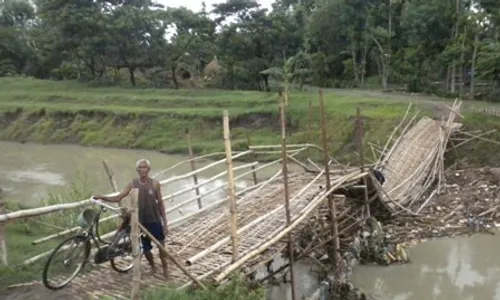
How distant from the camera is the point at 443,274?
9055 mm

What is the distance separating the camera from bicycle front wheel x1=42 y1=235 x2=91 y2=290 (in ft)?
18.2

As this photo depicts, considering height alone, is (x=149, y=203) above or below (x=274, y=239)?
above

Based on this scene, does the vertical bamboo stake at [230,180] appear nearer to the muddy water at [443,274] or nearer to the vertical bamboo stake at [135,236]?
the vertical bamboo stake at [135,236]

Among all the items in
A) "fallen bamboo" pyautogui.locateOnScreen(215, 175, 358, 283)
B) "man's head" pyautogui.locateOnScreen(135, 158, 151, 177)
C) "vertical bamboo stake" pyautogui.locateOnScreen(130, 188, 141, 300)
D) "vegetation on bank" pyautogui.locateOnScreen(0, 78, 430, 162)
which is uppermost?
"man's head" pyautogui.locateOnScreen(135, 158, 151, 177)

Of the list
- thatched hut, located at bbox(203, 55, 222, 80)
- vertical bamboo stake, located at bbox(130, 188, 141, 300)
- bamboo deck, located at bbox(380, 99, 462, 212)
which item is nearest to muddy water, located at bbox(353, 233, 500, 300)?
bamboo deck, located at bbox(380, 99, 462, 212)

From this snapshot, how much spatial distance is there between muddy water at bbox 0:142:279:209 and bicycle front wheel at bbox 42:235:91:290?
25.7ft

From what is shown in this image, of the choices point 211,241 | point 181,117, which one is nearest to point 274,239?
point 211,241

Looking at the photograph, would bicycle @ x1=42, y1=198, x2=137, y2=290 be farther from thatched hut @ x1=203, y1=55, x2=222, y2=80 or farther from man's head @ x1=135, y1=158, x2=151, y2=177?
thatched hut @ x1=203, y1=55, x2=222, y2=80

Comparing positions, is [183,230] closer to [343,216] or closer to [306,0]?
[343,216]

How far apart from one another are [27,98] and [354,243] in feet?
82.3

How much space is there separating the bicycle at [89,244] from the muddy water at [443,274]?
441 centimetres

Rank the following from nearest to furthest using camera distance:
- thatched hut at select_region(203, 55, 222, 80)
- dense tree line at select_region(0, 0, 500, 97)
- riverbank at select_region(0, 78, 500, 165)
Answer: riverbank at select_region(0, 78, 500, 165), dense tree line at select_region(0, 0, 500, 97), thatched hut at select_region(203, 55, 222, 80)

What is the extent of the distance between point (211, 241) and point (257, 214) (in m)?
1.19

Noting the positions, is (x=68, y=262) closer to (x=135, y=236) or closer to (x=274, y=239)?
(x=135, y=236)
